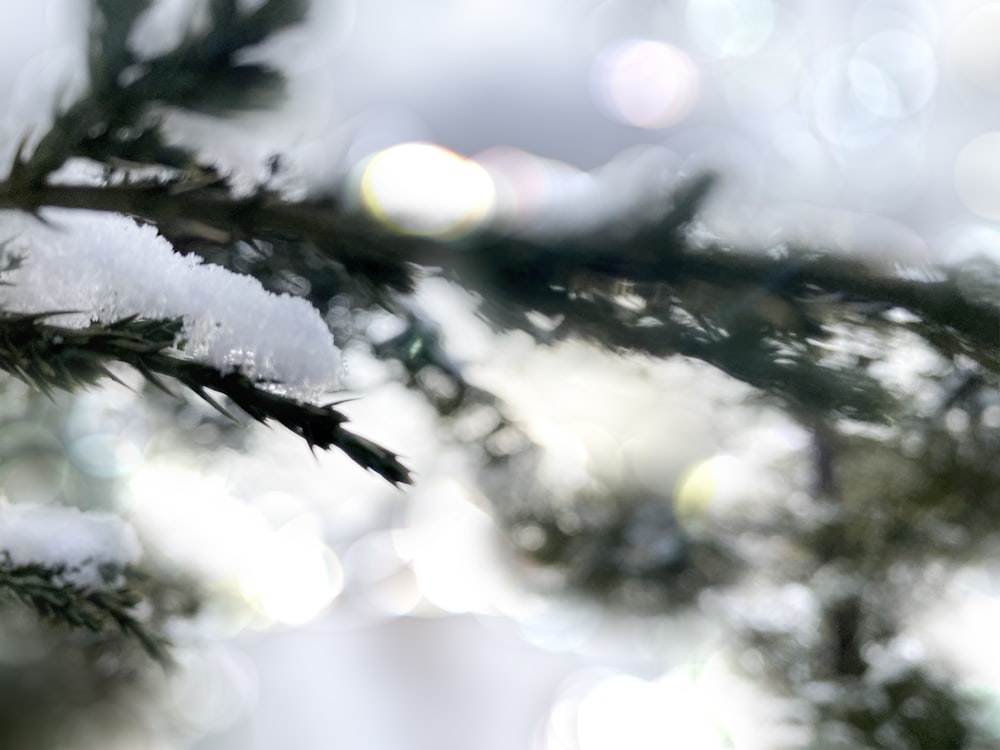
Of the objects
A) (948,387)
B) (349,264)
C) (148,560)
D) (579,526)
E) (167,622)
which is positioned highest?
(349,264)

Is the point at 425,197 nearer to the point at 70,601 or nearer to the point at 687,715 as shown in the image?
the point at 70,601

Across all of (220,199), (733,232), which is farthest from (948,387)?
(220,199)

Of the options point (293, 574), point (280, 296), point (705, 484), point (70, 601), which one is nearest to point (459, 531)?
point (705, 484)

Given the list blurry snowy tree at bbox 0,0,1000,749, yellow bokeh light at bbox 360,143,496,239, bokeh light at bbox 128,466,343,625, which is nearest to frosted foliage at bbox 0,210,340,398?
blurry snowy tree at bbox 0,0,1000,749

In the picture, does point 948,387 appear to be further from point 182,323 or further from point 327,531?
point 327,531

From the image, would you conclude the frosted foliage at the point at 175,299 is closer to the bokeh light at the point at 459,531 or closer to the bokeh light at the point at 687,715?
the bokeh light at the point at 459,531

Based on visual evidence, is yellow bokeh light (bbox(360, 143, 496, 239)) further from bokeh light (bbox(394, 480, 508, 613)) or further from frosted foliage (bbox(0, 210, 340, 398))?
bokeh light (bbox(394, 480, 508, 613))

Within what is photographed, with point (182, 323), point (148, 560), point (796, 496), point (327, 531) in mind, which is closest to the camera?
point (182, 323)
